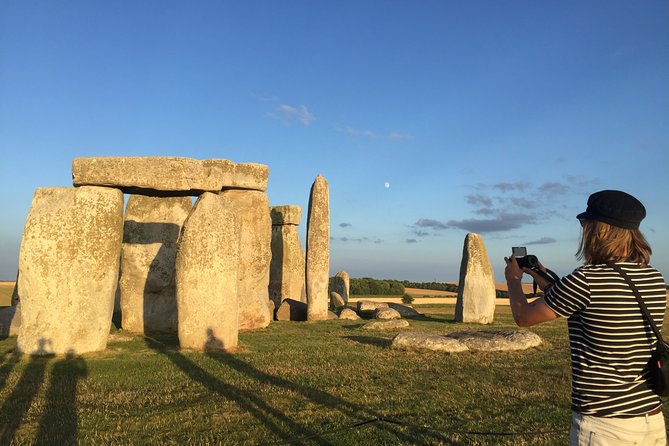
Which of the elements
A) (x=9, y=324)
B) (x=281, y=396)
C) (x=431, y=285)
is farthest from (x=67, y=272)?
(x=431, y=285)

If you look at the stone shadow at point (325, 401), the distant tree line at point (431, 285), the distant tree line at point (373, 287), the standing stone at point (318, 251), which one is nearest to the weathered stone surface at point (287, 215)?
the standing stone at point (318, 251)

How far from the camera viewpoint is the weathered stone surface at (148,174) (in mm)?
10586

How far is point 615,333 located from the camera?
2.60m

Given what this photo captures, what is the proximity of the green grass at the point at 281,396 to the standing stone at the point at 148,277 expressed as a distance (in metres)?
3.58

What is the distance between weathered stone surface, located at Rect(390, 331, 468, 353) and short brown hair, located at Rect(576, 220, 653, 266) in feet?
26.7

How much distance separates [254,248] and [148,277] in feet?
10.5

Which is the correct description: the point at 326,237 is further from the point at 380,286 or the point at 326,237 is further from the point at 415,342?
the point at 380,286

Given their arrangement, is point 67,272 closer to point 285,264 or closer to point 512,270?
point 512,270

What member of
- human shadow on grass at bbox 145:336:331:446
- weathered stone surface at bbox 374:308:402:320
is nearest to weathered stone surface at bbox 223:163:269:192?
weathered stone surface at bbox 374:308:402:320

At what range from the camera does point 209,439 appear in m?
5.16

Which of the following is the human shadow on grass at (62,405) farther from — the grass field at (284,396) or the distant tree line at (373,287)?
the distant tree line at (373,287)

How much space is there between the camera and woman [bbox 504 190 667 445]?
2547 mm

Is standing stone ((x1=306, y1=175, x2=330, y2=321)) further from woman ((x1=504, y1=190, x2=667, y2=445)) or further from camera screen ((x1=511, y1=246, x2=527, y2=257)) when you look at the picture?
woman ((x1=504, y1=190, x2=667, y2=445))

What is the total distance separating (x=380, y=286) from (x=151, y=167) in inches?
1274
